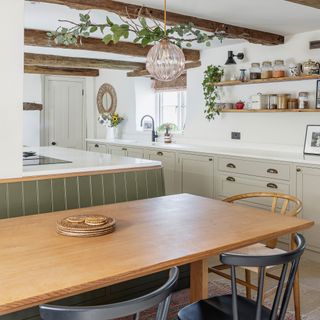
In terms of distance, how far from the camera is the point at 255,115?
507 cm

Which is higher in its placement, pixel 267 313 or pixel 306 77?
pixel 306 77

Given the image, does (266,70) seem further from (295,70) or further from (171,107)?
(171,107)

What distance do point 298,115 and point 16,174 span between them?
120 inches

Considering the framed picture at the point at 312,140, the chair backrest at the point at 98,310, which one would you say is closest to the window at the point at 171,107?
the framed picture at the point at 312,140

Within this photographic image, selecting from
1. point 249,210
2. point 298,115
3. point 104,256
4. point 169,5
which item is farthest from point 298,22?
point 104,256

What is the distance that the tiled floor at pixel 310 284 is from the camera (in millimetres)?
2879

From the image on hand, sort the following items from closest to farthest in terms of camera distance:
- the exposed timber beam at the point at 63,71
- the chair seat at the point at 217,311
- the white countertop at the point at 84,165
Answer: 1. the chair seat at the point at 217,311
2. the white countertop at the point at 84,165
3. the exposed timber beam at the point at 63,71

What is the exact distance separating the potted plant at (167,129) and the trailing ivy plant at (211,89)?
0.79 m

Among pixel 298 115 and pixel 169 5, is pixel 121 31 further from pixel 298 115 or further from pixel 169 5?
pixel 298 115

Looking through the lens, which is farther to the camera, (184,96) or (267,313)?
(184,96)

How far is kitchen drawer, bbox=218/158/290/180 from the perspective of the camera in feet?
13.4

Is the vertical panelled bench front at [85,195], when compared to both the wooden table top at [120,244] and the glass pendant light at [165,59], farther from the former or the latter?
the glass pendant light at [165,59]

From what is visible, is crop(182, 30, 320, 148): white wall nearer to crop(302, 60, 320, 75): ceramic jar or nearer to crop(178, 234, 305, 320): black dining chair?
crop(302, 60, 320, 75): ceramic jar

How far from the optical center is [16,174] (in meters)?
2.83
